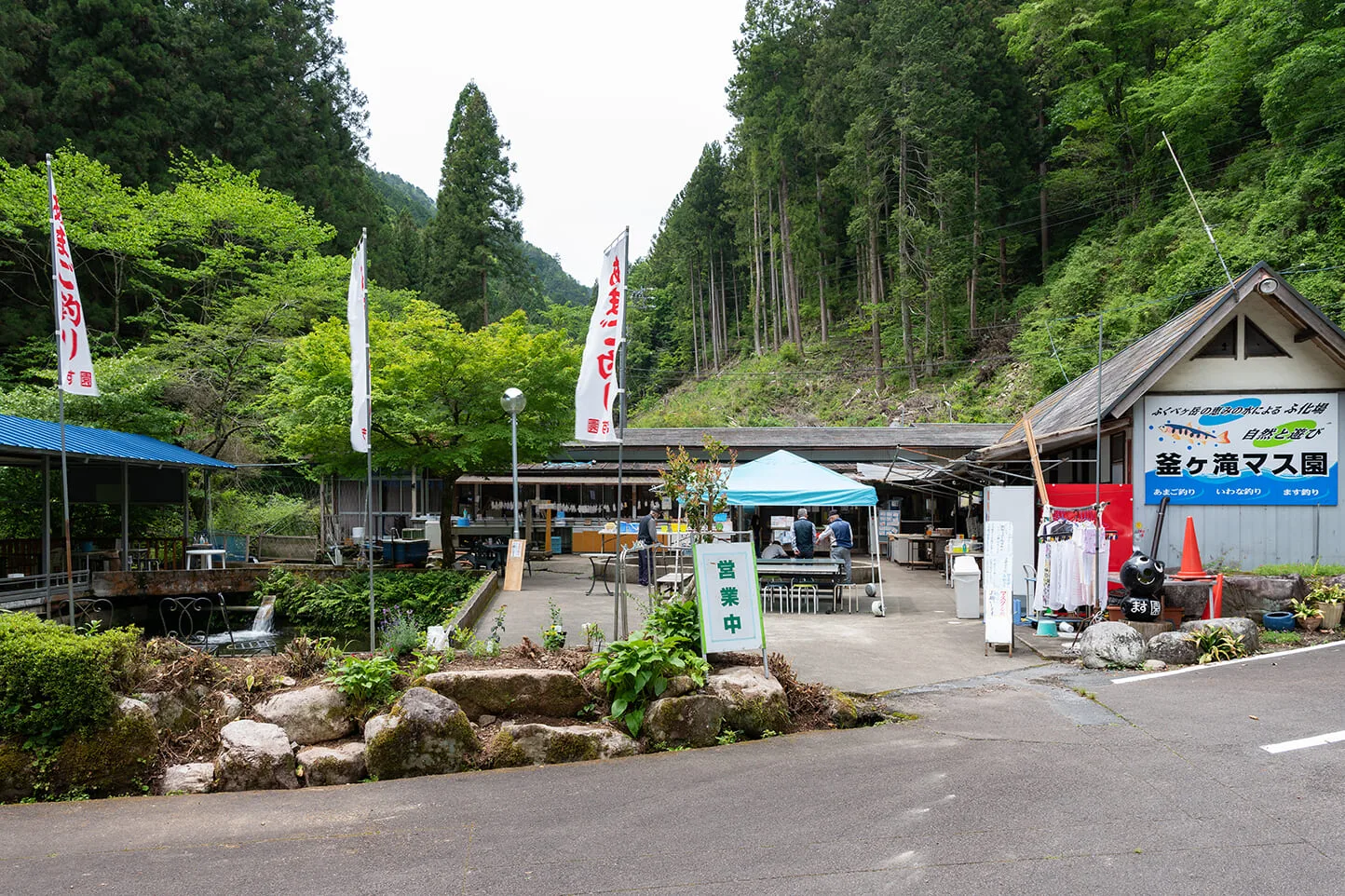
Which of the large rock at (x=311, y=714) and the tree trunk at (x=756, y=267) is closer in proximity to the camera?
the large rock at (x=311, y=714)

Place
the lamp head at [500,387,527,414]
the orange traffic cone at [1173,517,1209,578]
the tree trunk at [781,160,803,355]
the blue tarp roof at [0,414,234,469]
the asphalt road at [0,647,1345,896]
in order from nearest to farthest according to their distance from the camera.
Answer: the asphalt road at [0,647,1345,896] → the orange traffic cone at [1173,517,1209,578] → the lamp head at [500,387,527,414] → the blue tarp roof at [0,414,234,469] → the tree trunk at [781,160,803,355]

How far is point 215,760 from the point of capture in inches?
248

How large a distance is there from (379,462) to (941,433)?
16.8 metres

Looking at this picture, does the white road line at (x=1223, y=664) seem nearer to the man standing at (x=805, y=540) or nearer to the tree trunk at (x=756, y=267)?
the man standing at (x=805, y=540)

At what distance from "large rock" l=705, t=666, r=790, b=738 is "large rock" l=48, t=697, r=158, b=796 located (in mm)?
4115

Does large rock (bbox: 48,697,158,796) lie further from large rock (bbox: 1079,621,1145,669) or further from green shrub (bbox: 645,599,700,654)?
large rock (bbox: 1079,621,1145,669)

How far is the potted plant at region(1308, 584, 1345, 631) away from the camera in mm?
10711

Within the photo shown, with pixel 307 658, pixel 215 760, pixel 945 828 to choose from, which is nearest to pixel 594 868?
pixel 945 828

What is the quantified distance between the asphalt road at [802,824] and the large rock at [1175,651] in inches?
85.0

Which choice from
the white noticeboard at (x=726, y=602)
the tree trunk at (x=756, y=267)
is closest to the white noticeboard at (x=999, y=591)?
the white noticeboard at (x=726, y=602)

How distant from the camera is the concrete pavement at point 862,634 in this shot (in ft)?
29.5

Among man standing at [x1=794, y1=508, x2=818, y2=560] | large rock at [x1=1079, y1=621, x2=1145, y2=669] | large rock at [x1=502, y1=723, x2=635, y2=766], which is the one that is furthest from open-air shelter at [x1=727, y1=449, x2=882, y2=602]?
large rock at [x1=502, y1=723, x2=635, y2=766]

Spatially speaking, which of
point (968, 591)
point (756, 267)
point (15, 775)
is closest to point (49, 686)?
point (15, 775)

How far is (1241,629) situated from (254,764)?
32.3 feet
